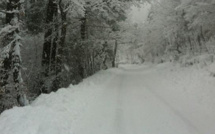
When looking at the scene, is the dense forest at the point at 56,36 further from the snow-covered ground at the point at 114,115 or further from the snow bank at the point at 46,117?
the snow-covered ground at the point at 114,115

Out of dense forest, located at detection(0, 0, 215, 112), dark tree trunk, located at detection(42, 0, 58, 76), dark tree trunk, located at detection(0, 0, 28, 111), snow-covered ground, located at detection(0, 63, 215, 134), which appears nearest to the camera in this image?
snow-covered ground, located at detection(0, 63, 215, 134)

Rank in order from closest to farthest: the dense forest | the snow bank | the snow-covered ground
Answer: the snow bank, the snow-covered ground, the dense forest

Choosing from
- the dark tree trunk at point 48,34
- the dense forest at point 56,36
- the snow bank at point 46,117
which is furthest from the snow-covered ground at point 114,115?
the dark tree trunk at point 48,34

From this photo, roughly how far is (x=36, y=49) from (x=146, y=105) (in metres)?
11.7

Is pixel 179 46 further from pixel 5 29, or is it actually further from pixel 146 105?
pixel 5 29

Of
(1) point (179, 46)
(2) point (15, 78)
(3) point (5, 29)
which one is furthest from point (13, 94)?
(1) point (179, 46)

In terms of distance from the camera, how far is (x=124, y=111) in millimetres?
9461

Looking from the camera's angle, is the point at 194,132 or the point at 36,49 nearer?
the point at 194,132

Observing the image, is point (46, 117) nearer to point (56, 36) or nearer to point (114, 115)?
point (114, 115)

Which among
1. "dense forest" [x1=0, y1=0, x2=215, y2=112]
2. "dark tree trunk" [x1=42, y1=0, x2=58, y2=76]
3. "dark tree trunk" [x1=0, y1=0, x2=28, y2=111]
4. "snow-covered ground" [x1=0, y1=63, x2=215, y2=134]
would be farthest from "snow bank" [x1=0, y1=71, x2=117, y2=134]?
"dark tree trunk" [x1=42, y1=0, x2=58, y2=76]

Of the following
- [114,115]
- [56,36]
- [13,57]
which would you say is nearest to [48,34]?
[56,36]

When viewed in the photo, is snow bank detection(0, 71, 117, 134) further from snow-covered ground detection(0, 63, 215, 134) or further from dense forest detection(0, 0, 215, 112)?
dense forest detection(0, 0, 215, 112)

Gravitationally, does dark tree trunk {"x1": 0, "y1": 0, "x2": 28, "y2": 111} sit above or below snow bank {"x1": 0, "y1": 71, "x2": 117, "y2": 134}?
above

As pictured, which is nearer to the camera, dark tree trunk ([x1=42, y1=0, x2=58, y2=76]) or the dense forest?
the dense forest
